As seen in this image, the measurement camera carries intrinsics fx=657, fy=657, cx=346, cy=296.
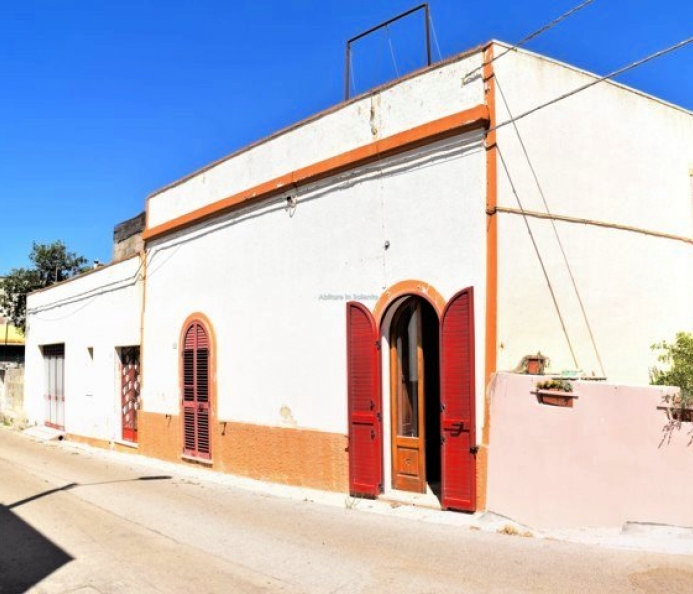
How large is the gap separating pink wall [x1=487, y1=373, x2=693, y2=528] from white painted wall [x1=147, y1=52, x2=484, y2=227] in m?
3.46

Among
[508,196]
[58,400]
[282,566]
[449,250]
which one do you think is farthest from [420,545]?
[58,400]

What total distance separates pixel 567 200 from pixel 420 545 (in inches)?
184

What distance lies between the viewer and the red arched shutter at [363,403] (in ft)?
28.3

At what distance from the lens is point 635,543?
19.0 ft

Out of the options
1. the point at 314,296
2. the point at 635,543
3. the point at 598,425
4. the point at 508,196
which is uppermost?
the point at 508,196

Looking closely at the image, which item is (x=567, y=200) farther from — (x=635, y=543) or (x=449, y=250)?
(x=635, y=543)

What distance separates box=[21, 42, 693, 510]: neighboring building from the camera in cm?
764

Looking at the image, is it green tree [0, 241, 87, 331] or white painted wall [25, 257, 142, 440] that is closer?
white painted wall [25, 257, 142, 440]

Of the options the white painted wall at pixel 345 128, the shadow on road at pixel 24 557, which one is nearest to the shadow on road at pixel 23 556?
the shadow on road at pixel 24 557

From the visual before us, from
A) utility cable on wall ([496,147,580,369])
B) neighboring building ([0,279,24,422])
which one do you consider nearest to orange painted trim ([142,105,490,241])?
utility cable on wall ([496,147,580,369])

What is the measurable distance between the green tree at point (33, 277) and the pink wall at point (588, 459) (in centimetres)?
2361

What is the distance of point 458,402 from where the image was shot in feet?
25.1

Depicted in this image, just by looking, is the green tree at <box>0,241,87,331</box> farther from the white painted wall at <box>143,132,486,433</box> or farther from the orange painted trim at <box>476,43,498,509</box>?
the orange painted trim at <box>476,43,498,509</box>

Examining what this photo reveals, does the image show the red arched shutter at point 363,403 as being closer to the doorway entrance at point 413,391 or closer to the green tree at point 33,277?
the doorway entrance at point 413,391
